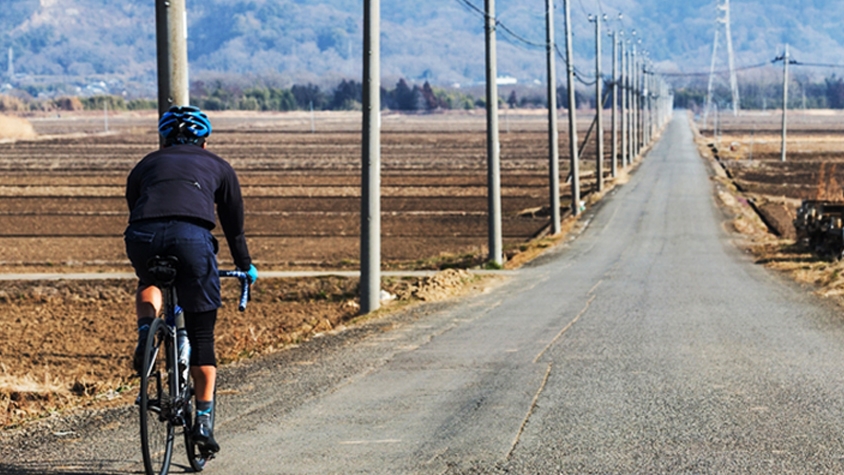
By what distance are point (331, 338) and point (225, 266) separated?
14.8m

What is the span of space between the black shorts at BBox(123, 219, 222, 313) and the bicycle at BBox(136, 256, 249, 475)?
0.16 feet

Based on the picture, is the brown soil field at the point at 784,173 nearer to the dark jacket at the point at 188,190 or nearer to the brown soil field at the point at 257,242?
the brown soil field at the point at 257,242

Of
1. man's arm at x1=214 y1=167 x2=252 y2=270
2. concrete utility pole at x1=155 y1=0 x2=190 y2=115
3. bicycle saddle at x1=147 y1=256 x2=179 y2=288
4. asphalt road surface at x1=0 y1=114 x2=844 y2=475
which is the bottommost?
asphalt road surface at x1=0 y1=114 x2=844 y2=475

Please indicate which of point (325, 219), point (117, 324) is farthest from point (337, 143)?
point (117, 324)

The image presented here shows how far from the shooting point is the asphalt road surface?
23.2 ft

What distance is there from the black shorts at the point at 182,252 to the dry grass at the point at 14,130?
111m

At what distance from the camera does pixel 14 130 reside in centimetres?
12425

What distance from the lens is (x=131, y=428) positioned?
26.8ft

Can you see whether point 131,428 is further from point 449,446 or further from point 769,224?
point 769,224

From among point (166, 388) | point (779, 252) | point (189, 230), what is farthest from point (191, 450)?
point (779, 252)

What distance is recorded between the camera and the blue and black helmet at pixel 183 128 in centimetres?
678

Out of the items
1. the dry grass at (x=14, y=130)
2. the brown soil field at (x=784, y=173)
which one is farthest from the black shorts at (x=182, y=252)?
the dry grass at (x=14, y=130)

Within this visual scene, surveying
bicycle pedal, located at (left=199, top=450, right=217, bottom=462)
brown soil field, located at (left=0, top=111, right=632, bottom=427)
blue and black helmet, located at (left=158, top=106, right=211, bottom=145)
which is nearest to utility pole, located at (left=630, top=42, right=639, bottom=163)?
brown soil field, located at (left=0, top=111, right=632, bottom=427)

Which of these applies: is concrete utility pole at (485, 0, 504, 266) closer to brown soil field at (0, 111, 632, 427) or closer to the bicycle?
brown soil field at (0, 111, 632, 427)
